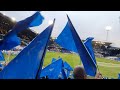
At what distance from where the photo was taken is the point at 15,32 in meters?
2.83

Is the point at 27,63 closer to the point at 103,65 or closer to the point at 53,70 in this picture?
the point at 53,70

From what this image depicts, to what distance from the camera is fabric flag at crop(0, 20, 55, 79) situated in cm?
233

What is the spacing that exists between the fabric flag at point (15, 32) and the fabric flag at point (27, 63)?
286 mm

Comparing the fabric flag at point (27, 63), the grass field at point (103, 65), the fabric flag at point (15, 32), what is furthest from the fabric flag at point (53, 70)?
the grass field at point (103, 65)

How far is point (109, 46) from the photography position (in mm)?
24547

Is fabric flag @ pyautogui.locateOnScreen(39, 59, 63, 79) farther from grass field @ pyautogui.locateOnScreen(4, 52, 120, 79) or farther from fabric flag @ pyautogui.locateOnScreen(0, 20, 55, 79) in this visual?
grass field @ pyautogui.locateOnScreen(4, 52, 120, 79)

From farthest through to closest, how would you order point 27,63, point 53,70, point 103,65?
point 103,65
point 53,70
point 27,63

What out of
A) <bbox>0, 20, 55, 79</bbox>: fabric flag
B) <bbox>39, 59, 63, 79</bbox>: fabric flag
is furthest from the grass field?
<bbox>0, 20, 55, 79</bbox>: fabric flag

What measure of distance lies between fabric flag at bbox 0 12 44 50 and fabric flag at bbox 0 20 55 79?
0.94 ft

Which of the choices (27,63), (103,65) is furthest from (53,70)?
(103,65)

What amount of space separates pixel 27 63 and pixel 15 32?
0.51 metres

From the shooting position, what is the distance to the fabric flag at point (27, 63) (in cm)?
233
